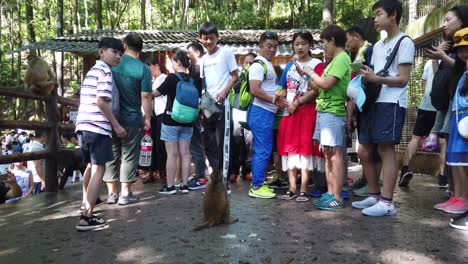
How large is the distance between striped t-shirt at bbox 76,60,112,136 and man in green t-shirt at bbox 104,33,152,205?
0.77 metres

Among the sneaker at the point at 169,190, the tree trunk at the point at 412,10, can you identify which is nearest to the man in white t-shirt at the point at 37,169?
the sneaker at the point at 169,190

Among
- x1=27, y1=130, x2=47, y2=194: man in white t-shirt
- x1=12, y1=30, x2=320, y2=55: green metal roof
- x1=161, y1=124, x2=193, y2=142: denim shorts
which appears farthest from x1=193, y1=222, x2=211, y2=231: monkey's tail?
x1=12, y1=30, x2=320, y2=55: green metal roof

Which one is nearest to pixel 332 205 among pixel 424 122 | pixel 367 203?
pixel 367 203

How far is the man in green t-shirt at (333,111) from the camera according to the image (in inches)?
158

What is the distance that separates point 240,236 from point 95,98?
178 centimetres

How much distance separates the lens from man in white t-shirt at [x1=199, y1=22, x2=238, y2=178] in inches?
191

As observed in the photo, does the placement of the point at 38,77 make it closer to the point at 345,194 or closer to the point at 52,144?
the point at 52,144

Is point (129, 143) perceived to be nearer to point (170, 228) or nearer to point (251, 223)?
point (170, 228)

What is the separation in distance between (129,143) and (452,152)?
322 centimetres

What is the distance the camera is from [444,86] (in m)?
4.14

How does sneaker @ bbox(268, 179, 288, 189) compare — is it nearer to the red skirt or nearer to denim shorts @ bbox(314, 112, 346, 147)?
the red skirt

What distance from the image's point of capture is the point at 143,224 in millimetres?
3715

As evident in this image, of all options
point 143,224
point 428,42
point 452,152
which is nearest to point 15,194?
point 143,224

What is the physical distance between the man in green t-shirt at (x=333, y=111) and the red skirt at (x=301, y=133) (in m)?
0.32
